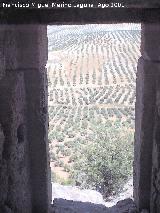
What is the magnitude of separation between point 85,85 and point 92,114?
13489mm

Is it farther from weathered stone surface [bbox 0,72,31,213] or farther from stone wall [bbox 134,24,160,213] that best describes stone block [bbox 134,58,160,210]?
weathered stone surface [bbox 0,72,31,213]

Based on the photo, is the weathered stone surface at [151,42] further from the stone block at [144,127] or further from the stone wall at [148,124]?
the stone block at [144,127]

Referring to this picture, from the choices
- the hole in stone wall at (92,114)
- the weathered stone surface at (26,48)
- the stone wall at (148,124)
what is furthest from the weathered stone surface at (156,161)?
the hole in stone wall at (92,114)

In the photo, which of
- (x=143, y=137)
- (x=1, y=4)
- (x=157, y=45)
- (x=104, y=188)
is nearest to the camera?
(x=1, y=4)

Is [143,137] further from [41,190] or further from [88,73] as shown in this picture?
[88,73]

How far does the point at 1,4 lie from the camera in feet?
14.6

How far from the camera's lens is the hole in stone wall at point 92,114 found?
15888mm

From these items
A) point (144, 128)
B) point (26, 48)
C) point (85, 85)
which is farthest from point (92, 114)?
point (26, 48)

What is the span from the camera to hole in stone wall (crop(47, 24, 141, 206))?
15888 mm

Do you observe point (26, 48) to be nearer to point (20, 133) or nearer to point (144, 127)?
point (20, 133)

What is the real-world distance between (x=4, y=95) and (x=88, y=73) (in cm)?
5141

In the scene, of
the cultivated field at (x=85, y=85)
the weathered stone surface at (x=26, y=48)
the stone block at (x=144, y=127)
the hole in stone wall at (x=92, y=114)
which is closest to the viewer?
the weathered stone surface at (x=26, y=48)

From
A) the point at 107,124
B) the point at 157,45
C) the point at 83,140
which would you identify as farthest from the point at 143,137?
the point at 107,124

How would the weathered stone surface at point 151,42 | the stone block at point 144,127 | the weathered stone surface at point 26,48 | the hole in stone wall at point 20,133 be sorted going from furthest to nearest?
the stone block at point 144,127 < the hole in stone wall at point 20,133 < the weathered stone surface at point 151,42 < the weathered stone surface at point 26,48
